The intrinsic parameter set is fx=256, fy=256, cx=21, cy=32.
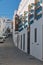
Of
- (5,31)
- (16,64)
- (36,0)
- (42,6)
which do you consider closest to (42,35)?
(42,6)

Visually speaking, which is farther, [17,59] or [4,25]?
[4,25]

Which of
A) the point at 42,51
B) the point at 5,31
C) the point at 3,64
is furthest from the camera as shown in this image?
the point at 5,31

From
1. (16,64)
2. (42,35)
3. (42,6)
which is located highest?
(42,6)

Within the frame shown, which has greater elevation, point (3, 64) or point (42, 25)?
point (42, 25)

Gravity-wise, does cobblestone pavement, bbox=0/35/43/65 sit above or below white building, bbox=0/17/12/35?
below

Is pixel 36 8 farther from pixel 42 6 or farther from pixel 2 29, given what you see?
pixel 2 29

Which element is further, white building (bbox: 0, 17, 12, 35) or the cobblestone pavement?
white building (bbox: 0, 17, 12, 35)

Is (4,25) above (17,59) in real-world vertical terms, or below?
above

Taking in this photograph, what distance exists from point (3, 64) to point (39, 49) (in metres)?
5.13

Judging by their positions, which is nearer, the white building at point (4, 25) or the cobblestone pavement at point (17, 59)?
the cobblestone pavement at point (17, 59)

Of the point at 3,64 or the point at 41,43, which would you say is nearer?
the point at 3,64

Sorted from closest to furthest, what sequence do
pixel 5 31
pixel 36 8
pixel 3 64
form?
pixel 3 64 → pixel 36 8 → pixel 5 31

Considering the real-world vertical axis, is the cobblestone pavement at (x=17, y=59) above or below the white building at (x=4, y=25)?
below

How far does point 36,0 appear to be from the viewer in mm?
25453
